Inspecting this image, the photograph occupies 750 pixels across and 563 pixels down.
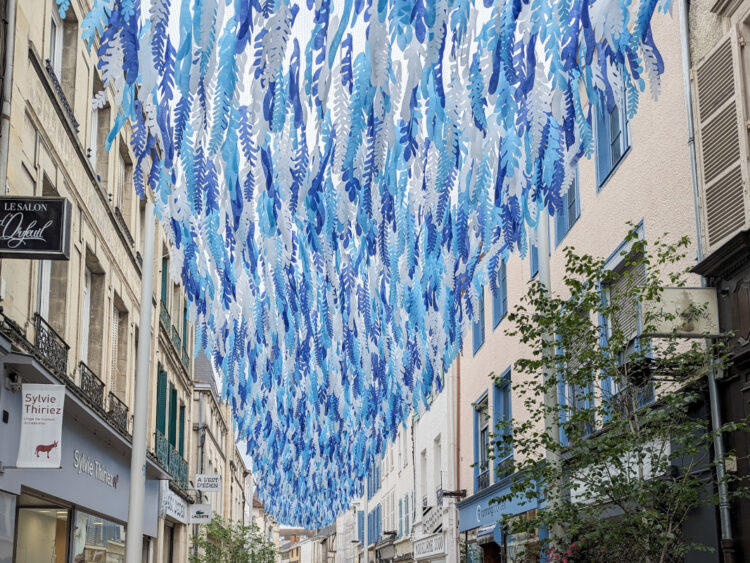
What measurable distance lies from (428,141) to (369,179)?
2.85 feet

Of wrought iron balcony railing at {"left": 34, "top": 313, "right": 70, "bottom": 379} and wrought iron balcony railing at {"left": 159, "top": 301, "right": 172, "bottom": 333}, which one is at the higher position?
wrought iron balcony railing at {"left": 159, "top": 301, "right": 172, "bottom": 333}

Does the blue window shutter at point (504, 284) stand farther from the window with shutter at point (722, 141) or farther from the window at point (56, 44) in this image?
the window with shutter at point (722, 141)

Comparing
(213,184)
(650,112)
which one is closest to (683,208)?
(650,112)

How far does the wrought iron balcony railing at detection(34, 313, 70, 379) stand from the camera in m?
12.2

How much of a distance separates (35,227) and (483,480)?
15947mm

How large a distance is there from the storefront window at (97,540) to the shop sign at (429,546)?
37.9 feet

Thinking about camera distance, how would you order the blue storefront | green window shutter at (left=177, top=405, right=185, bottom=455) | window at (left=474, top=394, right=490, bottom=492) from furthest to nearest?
green window shutter at (left=177, top=405, right=185, bottom=455) → window at (left=474, top=394, right=490, bottom=492) → the blue storefront

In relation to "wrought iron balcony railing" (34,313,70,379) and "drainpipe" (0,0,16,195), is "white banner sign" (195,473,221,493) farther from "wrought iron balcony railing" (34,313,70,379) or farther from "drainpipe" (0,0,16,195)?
"drainpipe" (0,0,16,195)

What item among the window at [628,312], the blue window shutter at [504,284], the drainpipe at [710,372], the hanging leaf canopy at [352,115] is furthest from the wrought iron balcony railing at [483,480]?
the drainpipe at [710,372]

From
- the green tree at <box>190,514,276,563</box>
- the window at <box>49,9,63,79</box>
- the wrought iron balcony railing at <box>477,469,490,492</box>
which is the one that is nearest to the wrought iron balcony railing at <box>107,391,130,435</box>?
the window at <box>49,9,63,79</box>

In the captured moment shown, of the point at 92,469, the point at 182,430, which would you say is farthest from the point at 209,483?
the point at 92,469

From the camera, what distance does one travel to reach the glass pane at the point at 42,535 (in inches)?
472

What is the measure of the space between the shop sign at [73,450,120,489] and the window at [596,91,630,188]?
27.6 feet

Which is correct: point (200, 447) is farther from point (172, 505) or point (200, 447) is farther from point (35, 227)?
point (35, 227)
